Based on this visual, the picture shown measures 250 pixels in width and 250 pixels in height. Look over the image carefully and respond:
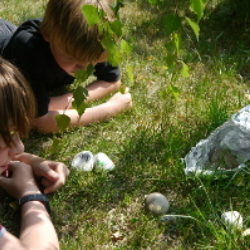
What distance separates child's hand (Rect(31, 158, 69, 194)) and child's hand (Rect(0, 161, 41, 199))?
0.04 metres

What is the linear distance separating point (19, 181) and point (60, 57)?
0.70 metres

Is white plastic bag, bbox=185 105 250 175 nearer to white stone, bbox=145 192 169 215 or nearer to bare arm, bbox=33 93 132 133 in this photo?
white stone, bbox=145 192 169 215

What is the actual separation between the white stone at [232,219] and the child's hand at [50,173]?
0.70 meters

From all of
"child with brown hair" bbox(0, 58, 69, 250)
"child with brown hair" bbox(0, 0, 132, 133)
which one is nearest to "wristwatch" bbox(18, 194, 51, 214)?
"child with brown hair" bbox(0, 58, 69, 250)

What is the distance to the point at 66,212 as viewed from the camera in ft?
6.43

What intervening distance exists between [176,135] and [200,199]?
1.40 ft

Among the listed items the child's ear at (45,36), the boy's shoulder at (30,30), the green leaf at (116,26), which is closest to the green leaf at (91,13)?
the green leaf at (116,26)

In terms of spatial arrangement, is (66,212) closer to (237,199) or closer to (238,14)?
(237,199)

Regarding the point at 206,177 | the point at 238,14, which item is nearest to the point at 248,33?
the point at 238,14

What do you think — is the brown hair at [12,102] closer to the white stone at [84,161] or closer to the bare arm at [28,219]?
the bare arm at [28,219]

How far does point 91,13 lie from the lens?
120cm

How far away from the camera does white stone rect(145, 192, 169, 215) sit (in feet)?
6.34

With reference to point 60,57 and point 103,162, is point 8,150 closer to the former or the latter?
point 103,162

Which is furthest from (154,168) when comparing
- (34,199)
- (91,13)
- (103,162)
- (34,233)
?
(91,13)
